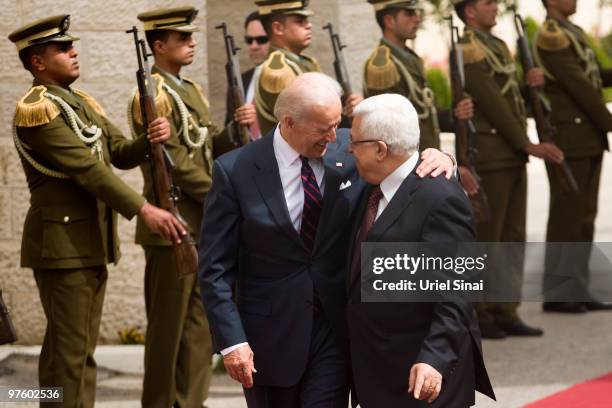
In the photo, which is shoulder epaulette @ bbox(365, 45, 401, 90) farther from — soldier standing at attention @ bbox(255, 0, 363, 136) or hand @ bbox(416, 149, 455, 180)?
hand @ bbox(416, 149, 455, 180)

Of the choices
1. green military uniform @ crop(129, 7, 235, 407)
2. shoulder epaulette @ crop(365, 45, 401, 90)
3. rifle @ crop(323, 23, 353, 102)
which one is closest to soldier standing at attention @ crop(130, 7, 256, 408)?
green military uniform @ crop(129, 7, 235, 407)

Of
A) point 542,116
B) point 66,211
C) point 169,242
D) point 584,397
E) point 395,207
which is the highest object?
point 395,207

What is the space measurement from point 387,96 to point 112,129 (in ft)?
8.04

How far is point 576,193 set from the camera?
34.4ft

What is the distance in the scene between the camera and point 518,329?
982cm

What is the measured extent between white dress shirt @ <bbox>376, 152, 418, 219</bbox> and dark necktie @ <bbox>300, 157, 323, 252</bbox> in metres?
0.33

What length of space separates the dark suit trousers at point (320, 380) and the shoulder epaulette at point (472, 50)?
4.55 metres

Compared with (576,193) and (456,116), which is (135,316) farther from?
(576,193)

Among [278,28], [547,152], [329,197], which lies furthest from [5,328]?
[547,152]

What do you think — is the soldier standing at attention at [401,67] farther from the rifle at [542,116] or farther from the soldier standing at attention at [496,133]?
the rifle at [542,116]

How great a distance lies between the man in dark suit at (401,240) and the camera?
489 centimetres

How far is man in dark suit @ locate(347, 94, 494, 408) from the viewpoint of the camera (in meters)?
4.89

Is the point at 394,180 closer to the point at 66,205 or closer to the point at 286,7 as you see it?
the point at 66,205

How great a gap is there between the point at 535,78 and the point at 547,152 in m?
0.51
